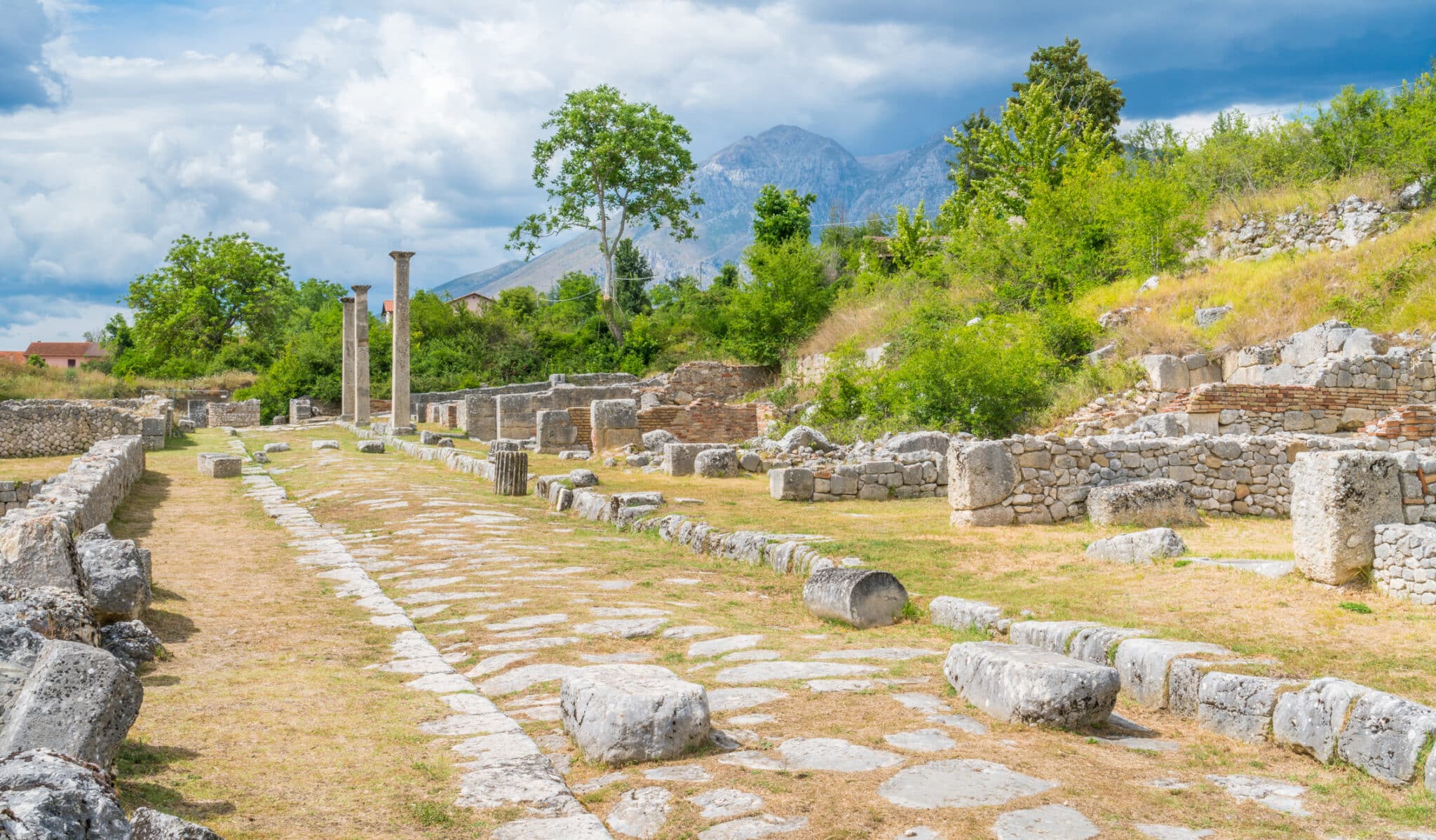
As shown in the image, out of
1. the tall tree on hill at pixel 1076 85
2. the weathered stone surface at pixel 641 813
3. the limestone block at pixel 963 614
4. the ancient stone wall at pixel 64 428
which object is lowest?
the weathered stone surface at pixel 641 813

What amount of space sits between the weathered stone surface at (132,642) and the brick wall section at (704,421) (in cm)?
1886

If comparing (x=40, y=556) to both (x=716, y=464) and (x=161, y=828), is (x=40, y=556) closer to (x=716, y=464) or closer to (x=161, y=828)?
(x=161, y=828)

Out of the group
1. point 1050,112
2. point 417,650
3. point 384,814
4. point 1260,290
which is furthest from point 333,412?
point 384,814

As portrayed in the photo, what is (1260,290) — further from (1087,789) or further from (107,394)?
(107,394)

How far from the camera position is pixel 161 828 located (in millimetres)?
2656

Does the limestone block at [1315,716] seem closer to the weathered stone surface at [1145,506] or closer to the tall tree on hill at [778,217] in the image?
the weathered stone surface at [1145,506]

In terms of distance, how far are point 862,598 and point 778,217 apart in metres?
39.6

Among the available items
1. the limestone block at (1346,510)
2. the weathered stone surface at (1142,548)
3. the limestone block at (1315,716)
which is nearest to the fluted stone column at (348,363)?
the weathered stone surface at (1142,548)

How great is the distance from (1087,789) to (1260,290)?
21.1 m

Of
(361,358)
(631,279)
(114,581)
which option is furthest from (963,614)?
(631,279)

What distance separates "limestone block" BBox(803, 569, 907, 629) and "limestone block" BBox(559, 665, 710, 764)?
2685 mm

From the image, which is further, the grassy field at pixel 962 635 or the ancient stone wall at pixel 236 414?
the ancient stone wall at pixel 236 414

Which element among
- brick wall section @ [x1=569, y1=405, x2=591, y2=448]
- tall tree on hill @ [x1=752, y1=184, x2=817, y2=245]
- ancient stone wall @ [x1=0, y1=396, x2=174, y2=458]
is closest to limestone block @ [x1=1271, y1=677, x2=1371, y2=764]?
brick wall section @ [x1=569, y1=405, x2=591, y2=448]

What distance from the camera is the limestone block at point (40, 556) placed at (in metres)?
5.68
